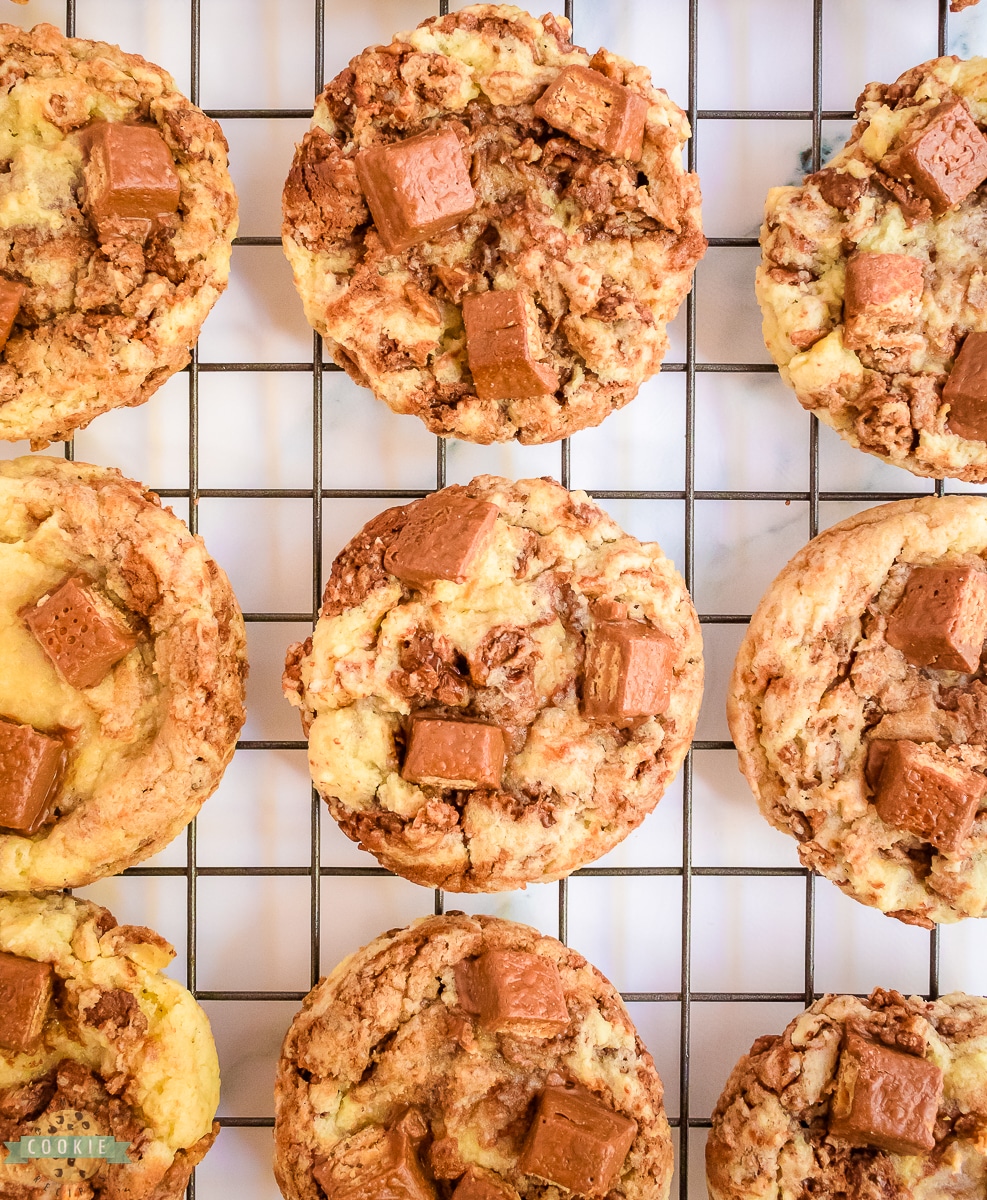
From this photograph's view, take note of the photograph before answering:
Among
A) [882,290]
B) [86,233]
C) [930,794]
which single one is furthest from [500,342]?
[930,794]

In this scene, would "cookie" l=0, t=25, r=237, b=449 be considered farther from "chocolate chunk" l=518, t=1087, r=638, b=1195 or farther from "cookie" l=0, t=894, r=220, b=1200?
"chocolate chunk" l=518, t=1087, r=638, b=1195

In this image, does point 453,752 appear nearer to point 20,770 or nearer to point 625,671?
point 625,671

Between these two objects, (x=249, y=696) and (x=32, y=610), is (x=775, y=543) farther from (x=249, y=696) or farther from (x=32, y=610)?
(x=32, y=610)

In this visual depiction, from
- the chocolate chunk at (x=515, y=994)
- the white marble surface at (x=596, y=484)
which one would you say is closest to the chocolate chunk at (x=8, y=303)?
the white marble surface at (x=596, y=484)

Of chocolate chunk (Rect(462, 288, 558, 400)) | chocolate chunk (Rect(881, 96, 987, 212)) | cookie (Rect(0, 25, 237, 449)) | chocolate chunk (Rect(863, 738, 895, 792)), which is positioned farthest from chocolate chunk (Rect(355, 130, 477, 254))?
chocolate chunk (Rect(863, 738, 895, 792))

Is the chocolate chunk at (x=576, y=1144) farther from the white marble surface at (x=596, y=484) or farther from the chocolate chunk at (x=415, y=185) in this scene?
the chocolate chunk at (x=415, y=185)

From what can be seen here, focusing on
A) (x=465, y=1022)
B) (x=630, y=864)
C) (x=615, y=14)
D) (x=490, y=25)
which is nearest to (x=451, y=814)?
(x=465, y=1022)
